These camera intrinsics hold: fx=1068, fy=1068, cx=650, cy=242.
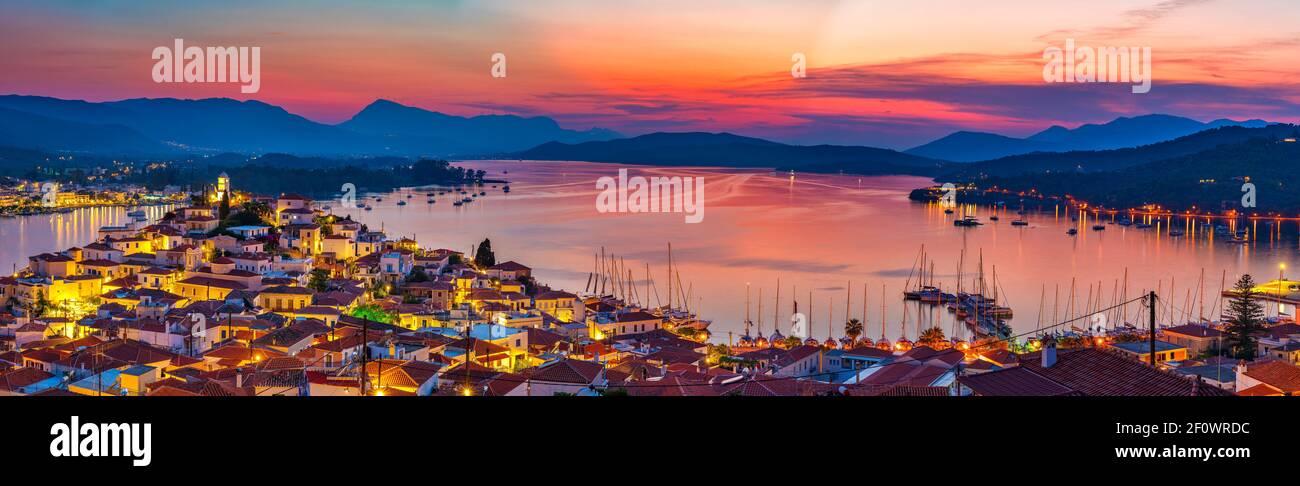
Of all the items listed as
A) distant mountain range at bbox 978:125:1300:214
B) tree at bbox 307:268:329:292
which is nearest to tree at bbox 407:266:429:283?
tree at bbox 307:268:329:292

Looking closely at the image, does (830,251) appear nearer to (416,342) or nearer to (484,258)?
(484,258)

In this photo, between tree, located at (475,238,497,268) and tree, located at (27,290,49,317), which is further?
tree, located at (475,238,497,268)

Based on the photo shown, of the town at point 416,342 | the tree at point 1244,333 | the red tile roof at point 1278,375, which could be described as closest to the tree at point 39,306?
the town at point 416,342

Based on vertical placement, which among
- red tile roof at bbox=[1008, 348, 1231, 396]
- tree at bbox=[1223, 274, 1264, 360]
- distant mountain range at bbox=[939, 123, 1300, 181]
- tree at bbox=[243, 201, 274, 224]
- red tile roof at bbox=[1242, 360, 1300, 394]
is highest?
distant mountain range at bbox=[939, 123, 1300, 181]

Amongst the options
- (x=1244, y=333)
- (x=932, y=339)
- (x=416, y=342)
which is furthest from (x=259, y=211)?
(x=1244, y=333)

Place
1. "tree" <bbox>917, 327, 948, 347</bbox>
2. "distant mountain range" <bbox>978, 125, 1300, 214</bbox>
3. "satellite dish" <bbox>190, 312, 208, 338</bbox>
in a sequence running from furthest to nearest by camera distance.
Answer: "distant mountain range" <bbox>978, 125, 1300, 214</bbox>
"tree" <bbox>917, 327, 948, 347</bbox>
"satellite dish" <bbox>190, 312, 208, 338</bbox>

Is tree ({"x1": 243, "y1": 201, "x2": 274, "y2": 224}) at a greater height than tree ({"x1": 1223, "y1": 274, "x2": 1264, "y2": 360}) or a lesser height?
greater

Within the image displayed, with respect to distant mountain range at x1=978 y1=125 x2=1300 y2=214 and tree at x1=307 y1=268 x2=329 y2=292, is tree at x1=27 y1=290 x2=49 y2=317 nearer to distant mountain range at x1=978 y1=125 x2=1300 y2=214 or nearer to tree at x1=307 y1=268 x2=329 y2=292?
tree at x1=307 y1=268 x2=329 y2=292
